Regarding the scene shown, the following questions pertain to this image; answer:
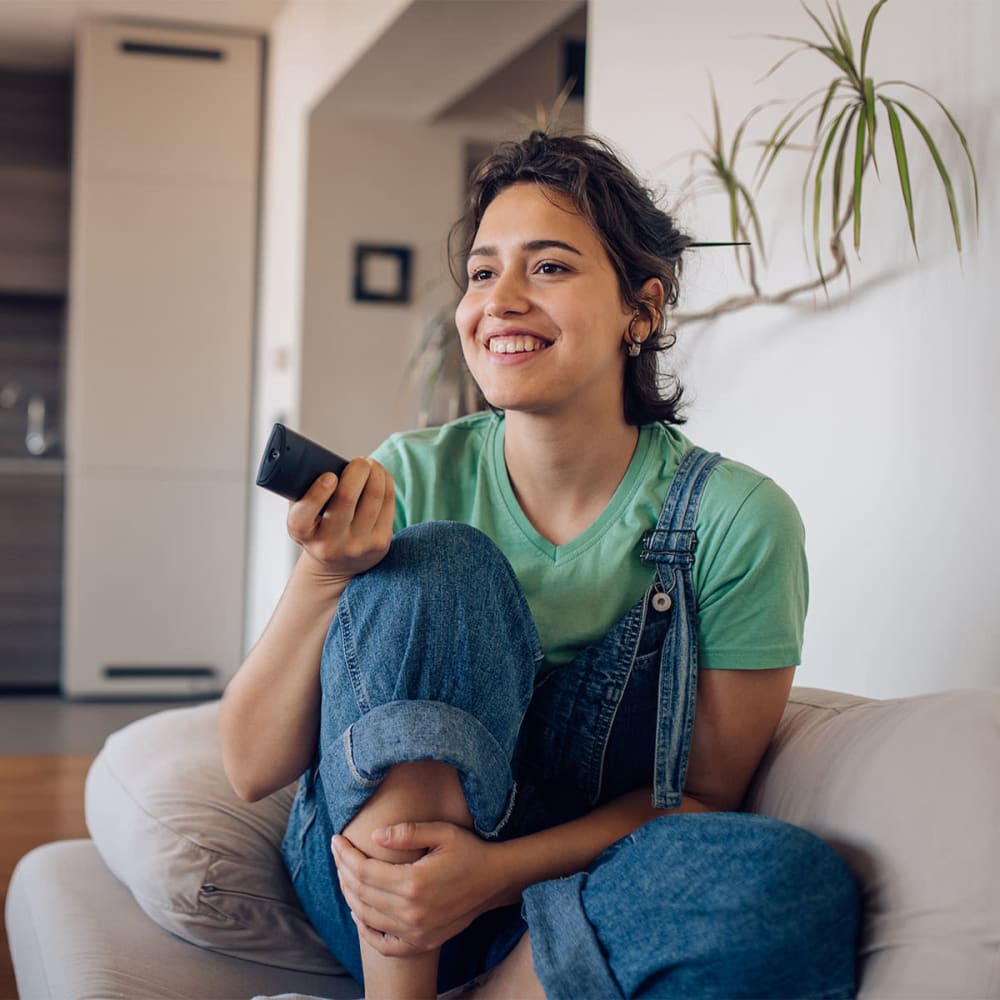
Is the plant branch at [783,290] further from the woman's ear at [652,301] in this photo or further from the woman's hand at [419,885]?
the woman's hand at [419,885]

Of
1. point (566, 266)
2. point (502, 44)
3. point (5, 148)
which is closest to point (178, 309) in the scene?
point (5, 148)

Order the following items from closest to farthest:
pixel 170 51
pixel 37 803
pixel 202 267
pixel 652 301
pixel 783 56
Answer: pixel 652 301 → pixel 783 56 → pixel 37 803 → pixel 170 51 → pixel 202 267

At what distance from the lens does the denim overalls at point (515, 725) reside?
1145 mm

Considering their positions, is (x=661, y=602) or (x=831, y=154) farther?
(x=831, y=154)

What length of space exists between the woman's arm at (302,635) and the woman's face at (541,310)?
232mm

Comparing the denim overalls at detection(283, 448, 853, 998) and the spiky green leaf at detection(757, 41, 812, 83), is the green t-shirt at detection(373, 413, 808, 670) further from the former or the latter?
the spiky green leaf at detection(757, 41, 812, 83)

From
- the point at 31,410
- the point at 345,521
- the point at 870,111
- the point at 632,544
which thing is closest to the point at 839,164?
the point at 870,111

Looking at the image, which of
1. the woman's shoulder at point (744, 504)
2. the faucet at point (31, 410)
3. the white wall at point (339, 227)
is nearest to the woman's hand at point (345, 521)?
the woman's shoulder at point (744, 504)

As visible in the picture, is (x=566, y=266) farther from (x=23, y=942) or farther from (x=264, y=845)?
(x=23, y=942)

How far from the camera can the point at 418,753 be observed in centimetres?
118

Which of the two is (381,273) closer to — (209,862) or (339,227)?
(339,227)

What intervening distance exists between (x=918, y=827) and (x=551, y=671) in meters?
0.45

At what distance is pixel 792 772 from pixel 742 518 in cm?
27

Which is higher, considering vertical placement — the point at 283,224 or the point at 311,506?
the point at 283,224
